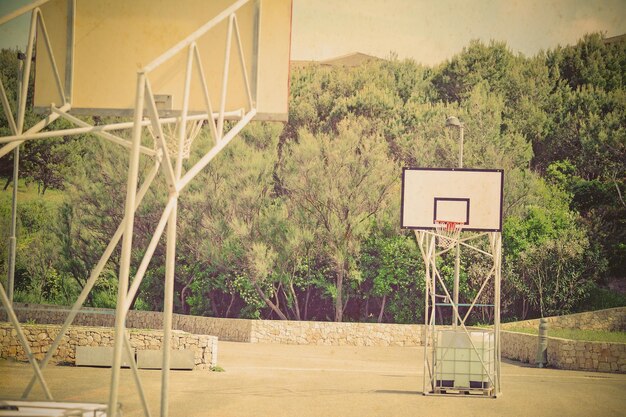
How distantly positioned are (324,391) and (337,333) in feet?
62.0

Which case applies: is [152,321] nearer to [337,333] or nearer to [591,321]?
[337,333]

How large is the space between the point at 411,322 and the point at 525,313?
5.44 m

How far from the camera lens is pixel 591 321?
133 feet

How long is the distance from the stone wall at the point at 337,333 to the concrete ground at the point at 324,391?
9.80m

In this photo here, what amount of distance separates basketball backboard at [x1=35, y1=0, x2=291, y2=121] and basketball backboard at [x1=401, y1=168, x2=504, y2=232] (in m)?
8.44

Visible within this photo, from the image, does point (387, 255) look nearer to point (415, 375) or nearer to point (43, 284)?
point (43, 284)

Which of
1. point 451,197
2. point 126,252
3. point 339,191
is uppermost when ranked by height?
point 339,191

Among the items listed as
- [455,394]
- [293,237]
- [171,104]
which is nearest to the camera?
[171,104]

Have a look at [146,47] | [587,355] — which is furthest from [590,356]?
[146,47]

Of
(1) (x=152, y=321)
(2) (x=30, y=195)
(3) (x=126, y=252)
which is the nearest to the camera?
(3) (x=126, y=252)

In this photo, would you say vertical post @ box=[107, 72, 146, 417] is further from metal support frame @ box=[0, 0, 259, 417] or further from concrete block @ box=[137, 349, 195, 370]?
concrete block @ box=[137, 349, 195, 370]

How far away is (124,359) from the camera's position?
22.4m

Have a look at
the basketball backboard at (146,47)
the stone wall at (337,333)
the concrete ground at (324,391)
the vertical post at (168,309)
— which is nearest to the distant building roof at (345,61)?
the stone wall at (337,333)

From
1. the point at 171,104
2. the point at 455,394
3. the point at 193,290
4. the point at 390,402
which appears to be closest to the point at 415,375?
the point at 455,394
